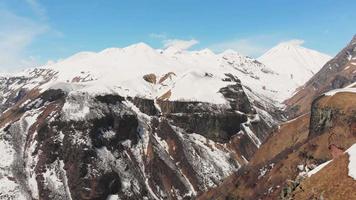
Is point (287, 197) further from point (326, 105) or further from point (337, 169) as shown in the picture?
point (326, 105)

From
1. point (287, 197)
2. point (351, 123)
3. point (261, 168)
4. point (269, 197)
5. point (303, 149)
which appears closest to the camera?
point (287, 197)

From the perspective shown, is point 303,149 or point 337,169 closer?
point 337,169

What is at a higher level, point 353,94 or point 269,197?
point 353,94

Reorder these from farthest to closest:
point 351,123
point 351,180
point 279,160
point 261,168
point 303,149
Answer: point 261,168, point 279,160, point 303,149, point 351,123, point 351,180

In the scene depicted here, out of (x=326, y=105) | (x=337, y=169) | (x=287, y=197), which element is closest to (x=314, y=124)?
(x=326, y=105)

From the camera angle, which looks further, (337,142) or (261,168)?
(261,168)

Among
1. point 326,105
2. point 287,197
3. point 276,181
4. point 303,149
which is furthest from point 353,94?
point 287,197

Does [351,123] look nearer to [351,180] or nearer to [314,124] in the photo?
[314,124]

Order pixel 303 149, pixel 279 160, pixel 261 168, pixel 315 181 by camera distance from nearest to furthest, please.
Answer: pixel 315 181 < pixel 303 149 < pixel 279 160 < pixel 261 168

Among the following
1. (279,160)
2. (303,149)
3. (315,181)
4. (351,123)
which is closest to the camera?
(315,181)
